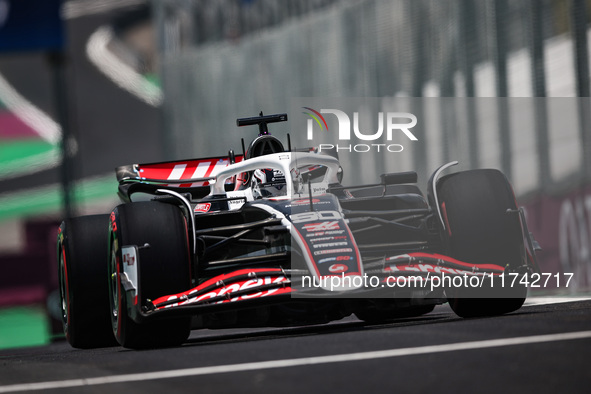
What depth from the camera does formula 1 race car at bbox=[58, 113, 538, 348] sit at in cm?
746

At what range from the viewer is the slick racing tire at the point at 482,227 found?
7965mm

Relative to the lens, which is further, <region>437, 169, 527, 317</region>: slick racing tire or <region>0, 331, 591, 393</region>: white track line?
<region>437, 169, 527, 317</region>: slick racing tire

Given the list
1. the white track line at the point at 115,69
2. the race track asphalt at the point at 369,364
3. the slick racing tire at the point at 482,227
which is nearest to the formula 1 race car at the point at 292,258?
the slick racing tire at the point at 482,227

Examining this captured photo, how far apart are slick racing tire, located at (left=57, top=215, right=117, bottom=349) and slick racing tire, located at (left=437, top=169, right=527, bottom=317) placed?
2599mm

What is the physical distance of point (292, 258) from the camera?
771 centimetres

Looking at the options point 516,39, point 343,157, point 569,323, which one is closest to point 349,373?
point 569,323

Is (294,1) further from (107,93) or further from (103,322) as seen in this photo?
(107,93)

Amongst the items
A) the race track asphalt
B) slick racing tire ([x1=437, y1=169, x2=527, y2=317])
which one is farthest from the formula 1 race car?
the race track asphalt

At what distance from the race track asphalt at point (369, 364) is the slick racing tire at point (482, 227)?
29.2 inches

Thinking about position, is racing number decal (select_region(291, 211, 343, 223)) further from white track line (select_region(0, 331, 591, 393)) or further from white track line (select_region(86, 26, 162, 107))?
white track line (select_region(86, 26, 162, 107))

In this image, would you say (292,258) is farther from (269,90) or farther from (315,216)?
(269,90)

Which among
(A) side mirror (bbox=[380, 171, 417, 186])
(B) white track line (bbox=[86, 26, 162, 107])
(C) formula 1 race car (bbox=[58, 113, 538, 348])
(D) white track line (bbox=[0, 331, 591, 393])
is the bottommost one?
(D) white track line (bbox=[0, 331, 591, 393])

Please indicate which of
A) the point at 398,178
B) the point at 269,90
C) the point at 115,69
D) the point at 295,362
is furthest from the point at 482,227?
the point at 115,69

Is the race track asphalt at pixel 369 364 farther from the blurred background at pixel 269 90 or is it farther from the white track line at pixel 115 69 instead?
the white track line at pixel 115 69
